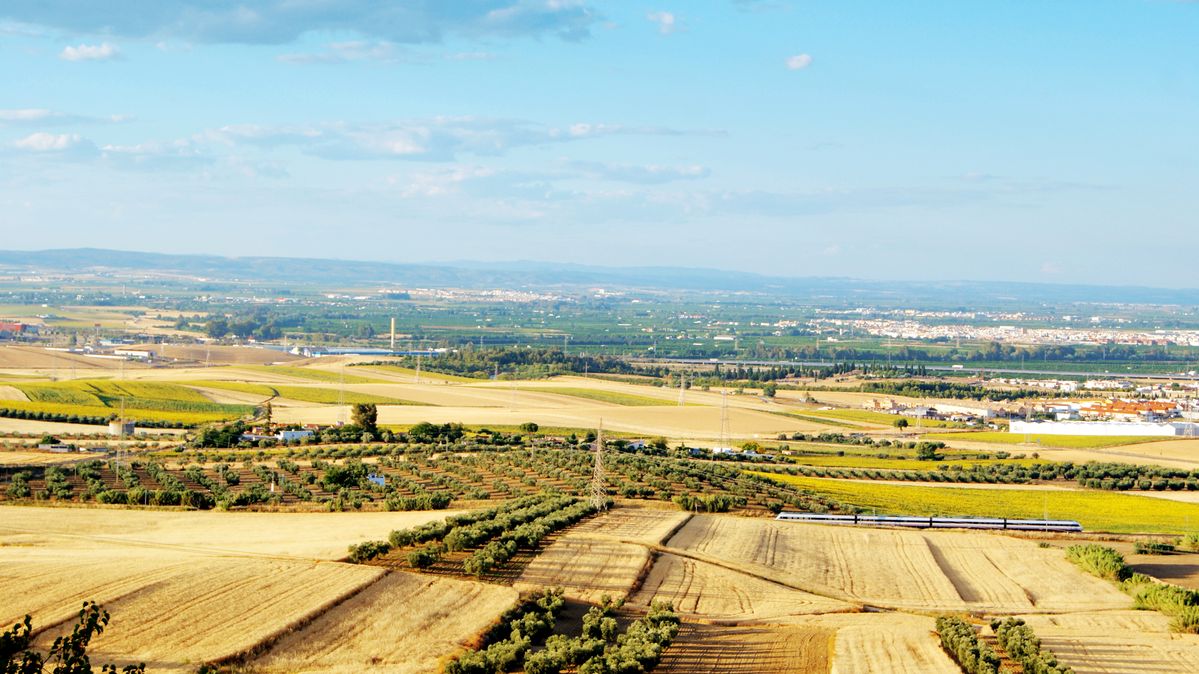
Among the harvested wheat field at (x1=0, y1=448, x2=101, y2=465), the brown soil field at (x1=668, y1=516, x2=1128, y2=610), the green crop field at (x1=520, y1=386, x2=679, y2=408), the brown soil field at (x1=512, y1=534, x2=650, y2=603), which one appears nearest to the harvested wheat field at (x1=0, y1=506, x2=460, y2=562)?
the brown soil field at (x1=512, y1=534, x2=650, y2=603)

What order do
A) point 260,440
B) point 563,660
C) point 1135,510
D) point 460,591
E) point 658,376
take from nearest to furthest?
point 563,660
point 460,591
point 1135,510
point 260,440
point 658,376

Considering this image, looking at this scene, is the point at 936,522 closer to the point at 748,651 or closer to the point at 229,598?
the point at 748,651

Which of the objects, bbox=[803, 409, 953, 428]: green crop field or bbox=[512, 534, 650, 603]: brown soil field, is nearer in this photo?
bbox=[512, 534, 650, 603]: brown soil field

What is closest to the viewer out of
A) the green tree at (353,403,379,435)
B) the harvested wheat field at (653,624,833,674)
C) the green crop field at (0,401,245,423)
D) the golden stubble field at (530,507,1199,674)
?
the harvested wheat field at (653,624,833,674)

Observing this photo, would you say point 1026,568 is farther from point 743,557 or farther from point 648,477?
point 648,477

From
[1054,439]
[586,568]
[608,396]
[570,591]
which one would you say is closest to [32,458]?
[586,568]

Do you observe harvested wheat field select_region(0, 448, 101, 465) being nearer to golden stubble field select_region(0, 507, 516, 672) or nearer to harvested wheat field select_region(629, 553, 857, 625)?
golden stubble field select_region(0, 507, 516, 672)

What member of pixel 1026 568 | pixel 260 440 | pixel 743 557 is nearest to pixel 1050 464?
pixel 1026 568
